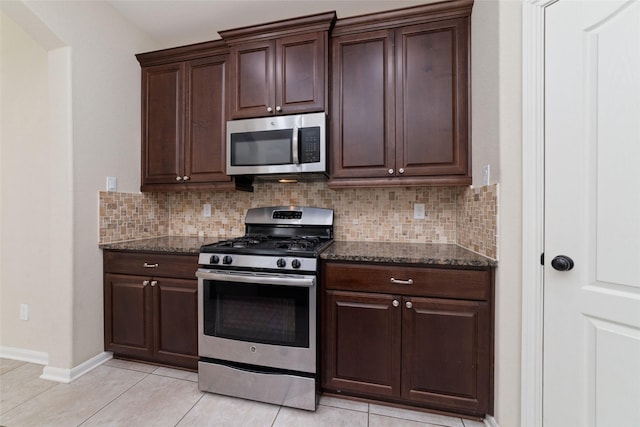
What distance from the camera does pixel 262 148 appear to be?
1.92 meters

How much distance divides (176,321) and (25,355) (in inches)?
52.1

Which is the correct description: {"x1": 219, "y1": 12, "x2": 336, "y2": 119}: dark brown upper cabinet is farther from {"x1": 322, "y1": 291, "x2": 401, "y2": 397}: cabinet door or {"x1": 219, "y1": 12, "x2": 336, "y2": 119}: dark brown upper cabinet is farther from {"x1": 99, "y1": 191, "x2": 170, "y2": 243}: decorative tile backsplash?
{"x1": 322, "y1": 291, "x2": 401, "y2": 397}: cabinet door

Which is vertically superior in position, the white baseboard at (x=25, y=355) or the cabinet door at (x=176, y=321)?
the cabinet door at (x=176, y=321)

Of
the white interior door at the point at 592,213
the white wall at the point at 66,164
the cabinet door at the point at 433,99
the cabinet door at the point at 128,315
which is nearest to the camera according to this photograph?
the white interior door at the point at 592,213

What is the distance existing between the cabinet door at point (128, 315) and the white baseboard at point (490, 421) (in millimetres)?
2161

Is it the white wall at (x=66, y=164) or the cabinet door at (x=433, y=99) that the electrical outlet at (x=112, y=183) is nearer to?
the white wall at (x=66, y=164)

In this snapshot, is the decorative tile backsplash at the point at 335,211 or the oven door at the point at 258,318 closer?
the oven door at the point at 258,318

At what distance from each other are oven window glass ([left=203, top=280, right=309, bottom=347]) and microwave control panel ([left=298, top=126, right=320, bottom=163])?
2.82 ft

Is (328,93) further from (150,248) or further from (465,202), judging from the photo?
(150,248)

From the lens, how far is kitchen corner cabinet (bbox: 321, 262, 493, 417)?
1.40 meters

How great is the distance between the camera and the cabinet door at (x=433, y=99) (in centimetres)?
169

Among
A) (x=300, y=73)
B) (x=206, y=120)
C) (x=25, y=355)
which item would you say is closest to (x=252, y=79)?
(x=300, y=73)

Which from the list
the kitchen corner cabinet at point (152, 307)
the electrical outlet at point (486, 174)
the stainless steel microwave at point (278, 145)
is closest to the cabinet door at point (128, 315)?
the kitchen corner cabinet at point (152, 307)

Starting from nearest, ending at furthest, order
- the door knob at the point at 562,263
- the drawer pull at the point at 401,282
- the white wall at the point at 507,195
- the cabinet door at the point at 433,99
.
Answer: the door knob at the point at 562,263 < the white wall at the point at 507,195 < the drawer pull at the point at 401,282 < the cabinet door at the point at 433,99
